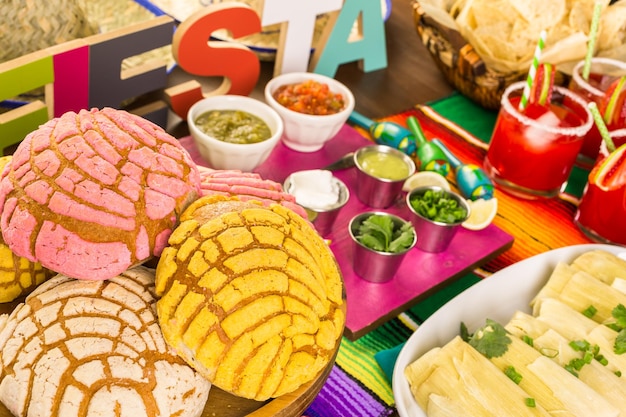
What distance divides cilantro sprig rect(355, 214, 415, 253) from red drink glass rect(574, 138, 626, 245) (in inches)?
22.5

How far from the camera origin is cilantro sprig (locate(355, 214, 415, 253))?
1.37 metres

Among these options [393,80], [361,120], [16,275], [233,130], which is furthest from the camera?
[393,80]

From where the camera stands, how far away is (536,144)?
67.7 inches

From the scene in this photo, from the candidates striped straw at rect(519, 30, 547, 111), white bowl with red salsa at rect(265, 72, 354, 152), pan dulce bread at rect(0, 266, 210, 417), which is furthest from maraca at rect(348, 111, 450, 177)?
pan dulce bread at rect(0, 266, 210, 417)

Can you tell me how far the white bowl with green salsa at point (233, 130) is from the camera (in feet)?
4.96

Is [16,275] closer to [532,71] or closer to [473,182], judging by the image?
[473,182]

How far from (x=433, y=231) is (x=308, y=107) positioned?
0.49m

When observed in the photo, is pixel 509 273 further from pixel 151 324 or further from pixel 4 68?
pixel 4 68

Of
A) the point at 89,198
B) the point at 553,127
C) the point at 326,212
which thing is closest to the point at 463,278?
the point at 326,212

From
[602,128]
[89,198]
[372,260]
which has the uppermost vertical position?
[89,198]

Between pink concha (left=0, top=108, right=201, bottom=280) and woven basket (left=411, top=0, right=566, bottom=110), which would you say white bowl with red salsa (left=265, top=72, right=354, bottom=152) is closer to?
woven basket (left=411, top=0, right=566, bottom=110)

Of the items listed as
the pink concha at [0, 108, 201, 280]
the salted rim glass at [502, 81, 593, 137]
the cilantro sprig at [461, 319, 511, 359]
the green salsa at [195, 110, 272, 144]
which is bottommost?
the cilantro sprig at [461, 319, 511, 359]

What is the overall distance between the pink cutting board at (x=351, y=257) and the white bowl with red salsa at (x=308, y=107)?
6 cm

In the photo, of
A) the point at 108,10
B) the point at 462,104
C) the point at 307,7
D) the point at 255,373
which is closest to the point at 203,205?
Answer: the point at 255,373
